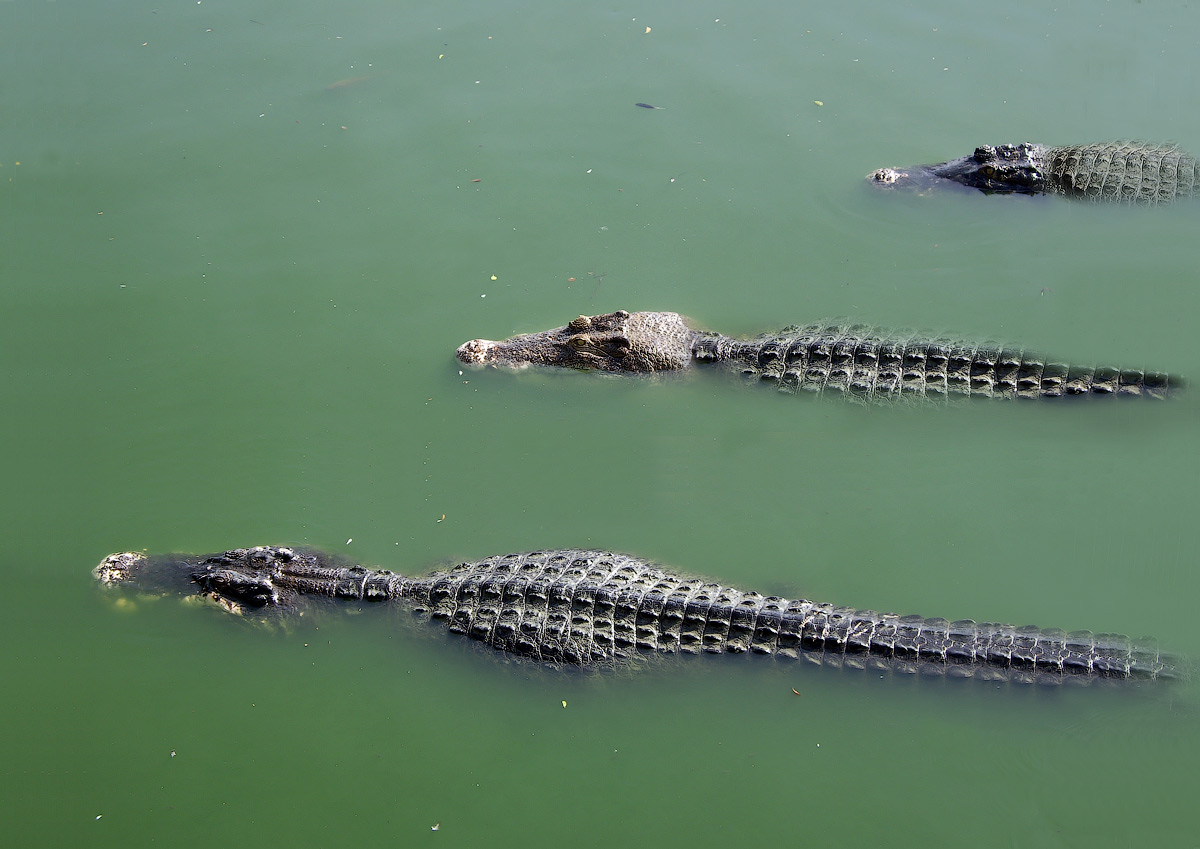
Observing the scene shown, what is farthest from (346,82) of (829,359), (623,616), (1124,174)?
(1124,174)

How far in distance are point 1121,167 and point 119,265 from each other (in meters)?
9.17

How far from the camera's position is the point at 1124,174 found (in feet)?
23.9

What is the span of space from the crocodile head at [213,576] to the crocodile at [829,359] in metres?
2.24

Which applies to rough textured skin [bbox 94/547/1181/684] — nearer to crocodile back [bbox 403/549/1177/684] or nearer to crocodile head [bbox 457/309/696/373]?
crocodile back [bbox 403/549/1177/684]

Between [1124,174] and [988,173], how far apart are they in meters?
1.16

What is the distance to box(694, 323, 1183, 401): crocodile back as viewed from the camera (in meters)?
5.82

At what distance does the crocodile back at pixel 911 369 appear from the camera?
19.1 feet

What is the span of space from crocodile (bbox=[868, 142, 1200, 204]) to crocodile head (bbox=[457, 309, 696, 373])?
106 inches

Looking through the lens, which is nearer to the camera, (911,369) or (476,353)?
(911,369)

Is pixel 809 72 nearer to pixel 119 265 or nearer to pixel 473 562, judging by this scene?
pixel 473 562

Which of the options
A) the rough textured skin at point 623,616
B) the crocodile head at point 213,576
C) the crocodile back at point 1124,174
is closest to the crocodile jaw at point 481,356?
the rough textured skin at point 623,616

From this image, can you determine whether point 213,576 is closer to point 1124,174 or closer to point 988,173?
point 988,173

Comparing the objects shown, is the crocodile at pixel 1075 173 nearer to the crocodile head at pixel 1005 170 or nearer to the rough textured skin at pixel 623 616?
the crocodile head at pixel 1005 170

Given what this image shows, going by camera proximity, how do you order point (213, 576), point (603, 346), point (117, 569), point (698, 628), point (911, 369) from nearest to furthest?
point (698, 628) < point (213, 576) < point (117, 569) < point (911, 369) < point (603, 346)
